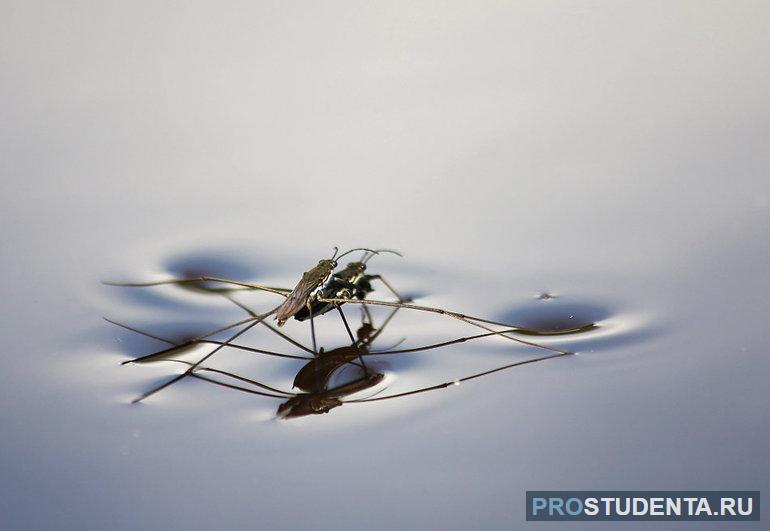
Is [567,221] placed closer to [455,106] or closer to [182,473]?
[455,106]

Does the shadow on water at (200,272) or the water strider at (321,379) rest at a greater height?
the shadow on water at (200,272)

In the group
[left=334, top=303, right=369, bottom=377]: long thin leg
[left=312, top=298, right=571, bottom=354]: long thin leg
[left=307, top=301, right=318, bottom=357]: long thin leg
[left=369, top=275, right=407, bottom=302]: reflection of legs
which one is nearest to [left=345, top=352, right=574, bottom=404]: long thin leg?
[left=312, top=298, right=571, bottom=354]: long thin leg

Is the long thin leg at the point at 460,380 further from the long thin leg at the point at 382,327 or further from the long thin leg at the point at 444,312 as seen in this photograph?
the long thin leg at the point at 382,327

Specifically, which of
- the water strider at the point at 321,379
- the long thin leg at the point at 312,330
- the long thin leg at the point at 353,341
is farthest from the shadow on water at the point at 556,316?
the long thin leg at the point at 312,330

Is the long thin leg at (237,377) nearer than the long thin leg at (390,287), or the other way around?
the long thin leg at (237,377)

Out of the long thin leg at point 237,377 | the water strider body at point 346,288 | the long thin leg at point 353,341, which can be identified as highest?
the water strider body at point 346,288

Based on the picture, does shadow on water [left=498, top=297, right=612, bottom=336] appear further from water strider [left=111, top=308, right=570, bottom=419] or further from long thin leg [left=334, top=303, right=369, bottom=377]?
long thin leg [left=334, top=303, right=369, bottom=377]

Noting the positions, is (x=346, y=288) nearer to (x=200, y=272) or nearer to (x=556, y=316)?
(x=200, y=272)

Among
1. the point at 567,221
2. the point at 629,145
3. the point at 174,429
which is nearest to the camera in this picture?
the point at 174,429

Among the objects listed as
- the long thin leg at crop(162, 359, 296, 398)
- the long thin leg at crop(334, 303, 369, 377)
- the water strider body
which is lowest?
the long thin leg at crop(162, 359, 296, 398)

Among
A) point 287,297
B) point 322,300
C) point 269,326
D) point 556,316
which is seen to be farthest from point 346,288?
point 556,316

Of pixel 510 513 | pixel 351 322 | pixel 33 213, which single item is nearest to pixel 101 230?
pixel 33 213
